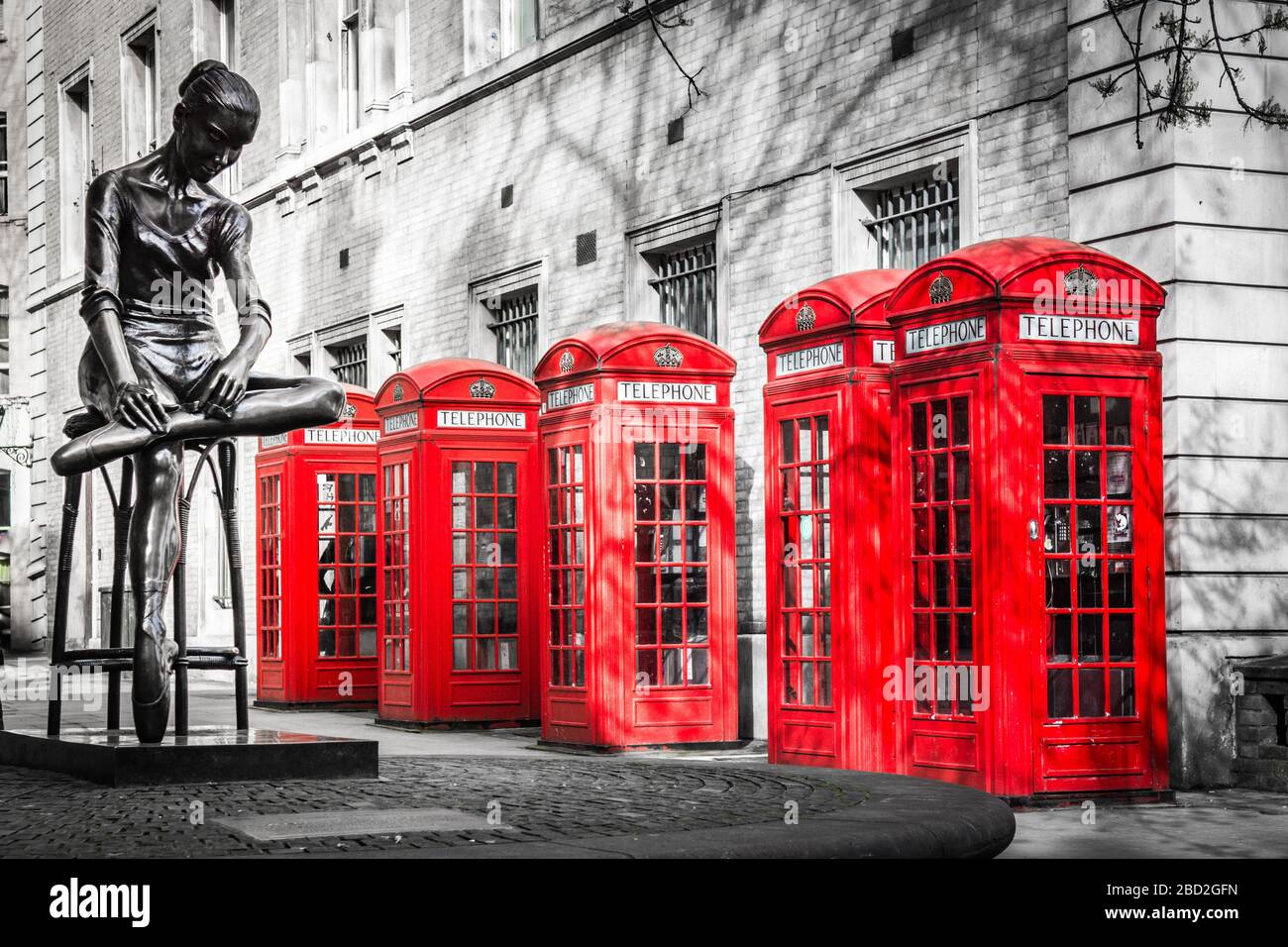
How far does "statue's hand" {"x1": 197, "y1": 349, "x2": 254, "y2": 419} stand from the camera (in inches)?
327

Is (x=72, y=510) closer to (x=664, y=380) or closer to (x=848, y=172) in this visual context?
(x=664, y=380)

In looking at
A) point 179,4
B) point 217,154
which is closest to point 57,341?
point 179,4

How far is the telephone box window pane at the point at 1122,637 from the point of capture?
381 inches

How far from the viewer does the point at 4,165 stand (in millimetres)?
34938

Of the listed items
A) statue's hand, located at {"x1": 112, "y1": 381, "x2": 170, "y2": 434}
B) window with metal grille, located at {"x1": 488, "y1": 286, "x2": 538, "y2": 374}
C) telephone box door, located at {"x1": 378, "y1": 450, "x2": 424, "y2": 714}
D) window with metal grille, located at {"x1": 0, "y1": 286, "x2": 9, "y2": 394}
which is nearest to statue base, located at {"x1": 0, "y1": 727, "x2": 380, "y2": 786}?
statue's hand, located at {"x1": 112, "y1": 381, "x2": 170, "y2": 434}

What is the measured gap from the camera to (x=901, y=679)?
33.3ft

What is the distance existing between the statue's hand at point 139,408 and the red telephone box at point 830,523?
13.8ft

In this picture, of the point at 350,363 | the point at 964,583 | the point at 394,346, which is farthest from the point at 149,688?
the point at 350,363

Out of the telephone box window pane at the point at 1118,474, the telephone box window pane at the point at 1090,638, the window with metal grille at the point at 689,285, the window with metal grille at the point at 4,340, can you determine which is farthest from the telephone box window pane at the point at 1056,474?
the window with metal grille at the point at 4,340

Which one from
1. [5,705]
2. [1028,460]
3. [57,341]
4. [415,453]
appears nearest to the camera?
[1028,460]

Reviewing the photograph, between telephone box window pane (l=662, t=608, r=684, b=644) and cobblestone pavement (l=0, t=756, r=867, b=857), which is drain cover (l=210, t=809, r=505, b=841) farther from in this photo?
telephone box window pane (l=662, t=608, r=684, b=644)

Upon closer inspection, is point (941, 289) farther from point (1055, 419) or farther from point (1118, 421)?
point (1118, 421)

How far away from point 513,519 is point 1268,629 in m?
6.47

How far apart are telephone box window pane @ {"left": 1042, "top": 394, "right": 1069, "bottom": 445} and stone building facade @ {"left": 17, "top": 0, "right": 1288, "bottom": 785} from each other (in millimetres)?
1387
